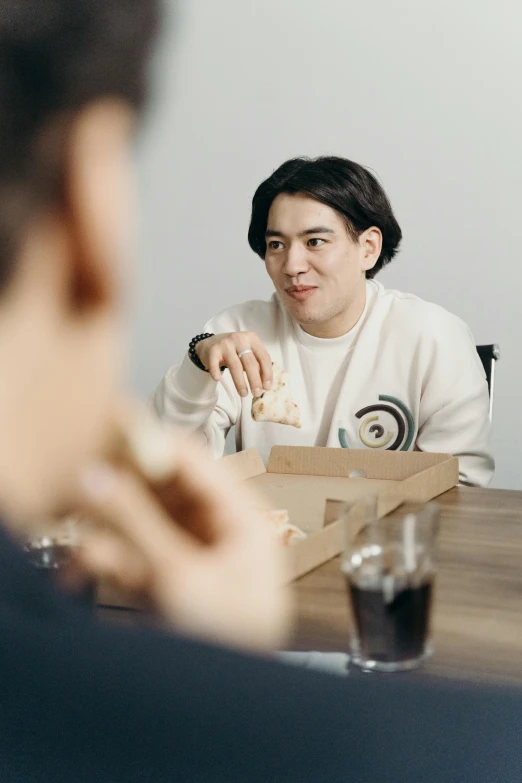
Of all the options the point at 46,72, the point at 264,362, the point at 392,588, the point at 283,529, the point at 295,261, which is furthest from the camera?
the point at 295,261

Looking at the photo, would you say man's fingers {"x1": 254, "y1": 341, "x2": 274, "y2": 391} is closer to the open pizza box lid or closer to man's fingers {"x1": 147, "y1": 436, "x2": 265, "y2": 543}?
the open pizza box lid

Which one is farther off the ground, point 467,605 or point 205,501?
point 205,501

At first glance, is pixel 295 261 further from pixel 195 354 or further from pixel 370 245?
pixel 195 354

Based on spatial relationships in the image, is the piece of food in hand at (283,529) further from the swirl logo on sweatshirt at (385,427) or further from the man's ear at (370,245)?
the man's ear at (370,245)

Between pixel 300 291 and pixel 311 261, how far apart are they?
0.06 meters

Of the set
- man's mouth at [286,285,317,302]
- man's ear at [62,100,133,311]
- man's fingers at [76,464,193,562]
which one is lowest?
man's fingers at [76,464,193,562]

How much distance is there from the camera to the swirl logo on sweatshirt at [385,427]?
142cm

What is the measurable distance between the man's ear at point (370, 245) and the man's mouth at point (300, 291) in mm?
139

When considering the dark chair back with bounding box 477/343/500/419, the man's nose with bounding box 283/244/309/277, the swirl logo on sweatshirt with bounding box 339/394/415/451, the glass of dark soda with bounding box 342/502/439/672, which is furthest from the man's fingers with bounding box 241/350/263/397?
the glass of dark soda with bounding box 342/502/439/672

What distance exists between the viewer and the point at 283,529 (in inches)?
27.6

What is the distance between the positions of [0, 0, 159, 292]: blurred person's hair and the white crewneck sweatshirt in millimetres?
1097

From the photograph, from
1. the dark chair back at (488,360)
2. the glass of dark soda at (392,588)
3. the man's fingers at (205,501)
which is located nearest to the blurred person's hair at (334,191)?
the dark chair back at (488,360)

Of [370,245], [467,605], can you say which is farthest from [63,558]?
[370,245]

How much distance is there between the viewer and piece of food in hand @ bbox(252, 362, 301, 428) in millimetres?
1339
